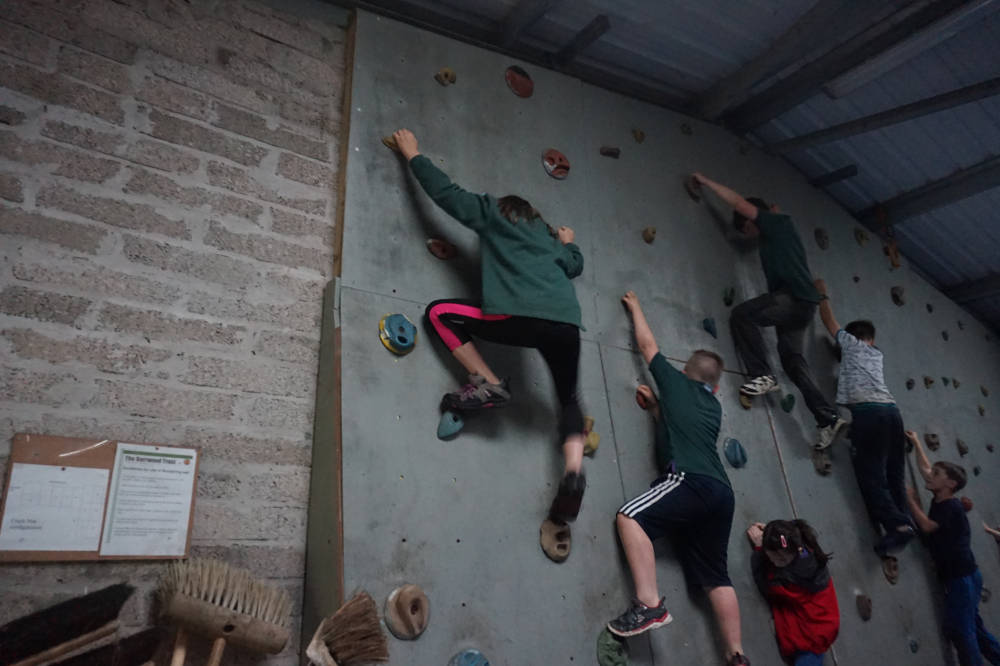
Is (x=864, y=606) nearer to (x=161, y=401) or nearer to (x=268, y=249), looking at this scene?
(x=268, y=249)

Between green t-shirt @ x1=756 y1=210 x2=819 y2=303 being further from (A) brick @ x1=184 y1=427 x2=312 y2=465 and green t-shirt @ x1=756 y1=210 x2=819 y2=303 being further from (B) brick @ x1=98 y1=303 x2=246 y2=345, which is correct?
(B) brick @ x1=98 y1=303 x2=246 y2=345

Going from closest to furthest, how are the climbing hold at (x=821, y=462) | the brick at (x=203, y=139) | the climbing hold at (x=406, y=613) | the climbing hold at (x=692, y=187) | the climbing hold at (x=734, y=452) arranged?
the climbing hold at (x=406, y=613)
the brick at (x=203, y=139)
the climbing hold at (x=734, y=452)
the climbing hold at (x=821, y=462)
the climbing hold at (x=692, y=187)

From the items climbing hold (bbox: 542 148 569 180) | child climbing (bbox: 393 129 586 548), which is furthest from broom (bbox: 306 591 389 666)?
climbing hold (bbox: 542 148 569 180)

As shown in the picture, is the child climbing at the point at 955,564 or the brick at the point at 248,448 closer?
the brick at the point at 248,448

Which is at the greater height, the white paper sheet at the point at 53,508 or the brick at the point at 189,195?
the brick at the point at 189,195

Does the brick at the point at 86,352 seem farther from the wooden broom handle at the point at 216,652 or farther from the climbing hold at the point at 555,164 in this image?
the climbing hold at the point at 555,164

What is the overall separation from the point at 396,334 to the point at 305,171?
0.80 m

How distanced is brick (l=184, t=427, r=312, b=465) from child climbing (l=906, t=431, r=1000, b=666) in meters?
3.87

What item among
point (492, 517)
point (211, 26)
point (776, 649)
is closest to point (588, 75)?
point (211, 26)

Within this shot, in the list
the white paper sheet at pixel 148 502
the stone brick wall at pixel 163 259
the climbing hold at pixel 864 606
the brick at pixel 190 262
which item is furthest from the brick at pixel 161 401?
the climbing hold at pixel 864 606

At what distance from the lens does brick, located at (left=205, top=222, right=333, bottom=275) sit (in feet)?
8.83

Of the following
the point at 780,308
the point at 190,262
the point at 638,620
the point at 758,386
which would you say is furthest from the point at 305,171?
the point at 780,308

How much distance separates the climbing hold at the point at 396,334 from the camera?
2773 millimetres

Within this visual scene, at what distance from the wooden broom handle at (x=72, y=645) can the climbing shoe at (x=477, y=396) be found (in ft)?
4.15
